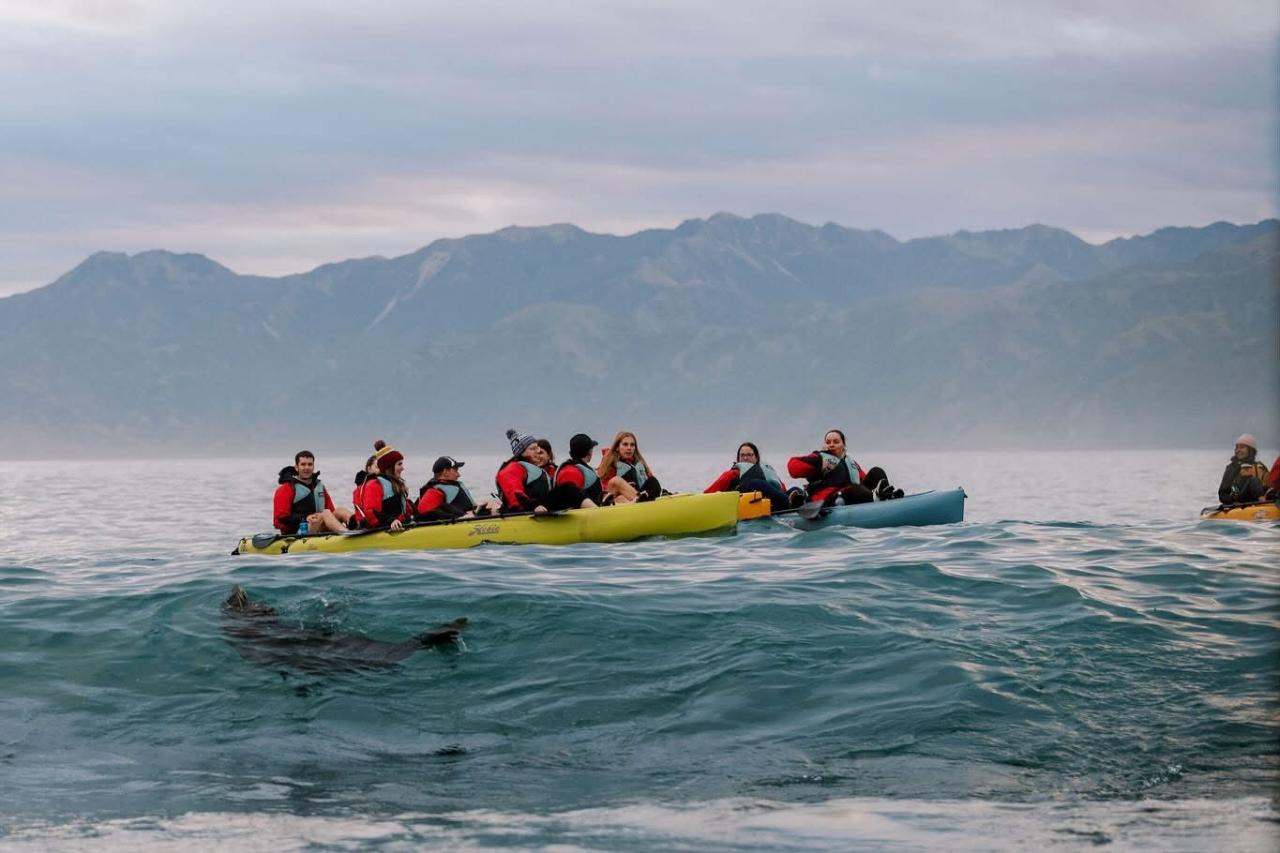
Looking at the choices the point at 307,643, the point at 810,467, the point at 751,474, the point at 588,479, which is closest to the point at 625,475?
the point at 588,479

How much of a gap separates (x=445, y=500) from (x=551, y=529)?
1754mm

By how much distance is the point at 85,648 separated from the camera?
1582cm

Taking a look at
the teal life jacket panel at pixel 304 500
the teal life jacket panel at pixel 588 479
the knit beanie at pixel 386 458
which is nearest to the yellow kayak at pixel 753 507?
the teal life jacket panel at pixel 588 479

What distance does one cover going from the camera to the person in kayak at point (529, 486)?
917 inches

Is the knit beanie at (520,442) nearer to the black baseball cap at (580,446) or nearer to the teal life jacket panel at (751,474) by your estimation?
the black baseball cap at (580,446)

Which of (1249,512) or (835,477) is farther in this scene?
(835,477)

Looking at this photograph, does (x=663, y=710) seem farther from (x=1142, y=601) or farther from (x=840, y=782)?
(x=1142, y=601)

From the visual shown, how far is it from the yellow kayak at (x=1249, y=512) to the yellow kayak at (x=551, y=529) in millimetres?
9228

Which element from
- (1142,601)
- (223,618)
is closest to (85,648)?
(223,618)

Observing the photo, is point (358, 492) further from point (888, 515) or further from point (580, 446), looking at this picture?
point (888, 515)

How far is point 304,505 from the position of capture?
2473 centimetres

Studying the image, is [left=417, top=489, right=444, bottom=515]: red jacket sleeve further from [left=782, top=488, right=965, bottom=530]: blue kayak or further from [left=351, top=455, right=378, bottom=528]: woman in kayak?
[left=782, top=488, right=965, bottom=530]: blue kayak

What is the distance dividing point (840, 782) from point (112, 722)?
21.6 ft

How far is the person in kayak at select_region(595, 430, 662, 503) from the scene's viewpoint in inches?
998
